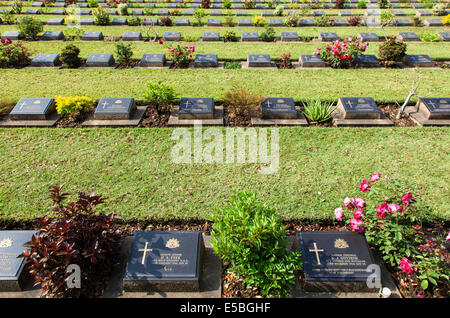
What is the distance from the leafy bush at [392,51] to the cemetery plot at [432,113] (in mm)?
4074

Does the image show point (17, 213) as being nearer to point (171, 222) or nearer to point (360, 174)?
point (171, 222)

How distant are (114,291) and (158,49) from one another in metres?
11.8

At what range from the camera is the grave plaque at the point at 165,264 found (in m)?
3.79

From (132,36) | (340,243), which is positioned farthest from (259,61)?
(340,243)

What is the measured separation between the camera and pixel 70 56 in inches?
434

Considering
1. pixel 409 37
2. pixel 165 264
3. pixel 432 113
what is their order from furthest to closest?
pixel 409 37 → pixel 432 113 → pixel 165 264

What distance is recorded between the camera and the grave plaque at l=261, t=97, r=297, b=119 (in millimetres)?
7730

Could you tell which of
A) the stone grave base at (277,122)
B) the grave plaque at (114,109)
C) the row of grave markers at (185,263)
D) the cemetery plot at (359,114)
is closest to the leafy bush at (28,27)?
the grave plaque at (114,109)

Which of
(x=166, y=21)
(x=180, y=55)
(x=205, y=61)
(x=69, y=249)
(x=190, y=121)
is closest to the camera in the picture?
(x=69, y=249)

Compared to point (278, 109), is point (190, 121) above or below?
below

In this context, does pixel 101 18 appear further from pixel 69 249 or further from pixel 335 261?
pixel 335 261

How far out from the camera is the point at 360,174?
6062 millimetres

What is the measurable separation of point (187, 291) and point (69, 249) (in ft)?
5.32

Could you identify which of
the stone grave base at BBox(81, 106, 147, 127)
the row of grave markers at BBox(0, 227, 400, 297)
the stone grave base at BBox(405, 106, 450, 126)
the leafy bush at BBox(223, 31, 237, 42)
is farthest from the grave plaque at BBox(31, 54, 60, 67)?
the stone grave base at BBox(405, 106, 450, 126)
